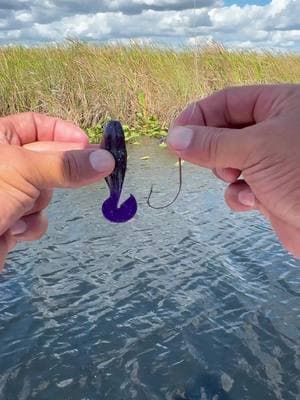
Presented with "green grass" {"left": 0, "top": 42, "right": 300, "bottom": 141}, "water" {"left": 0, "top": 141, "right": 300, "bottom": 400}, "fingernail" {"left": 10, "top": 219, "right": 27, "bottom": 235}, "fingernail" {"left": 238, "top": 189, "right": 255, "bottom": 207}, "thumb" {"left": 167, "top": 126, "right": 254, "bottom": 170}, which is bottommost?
"green grass" {"left": 0, "top": 42, "right": 300, "bottom": 141}

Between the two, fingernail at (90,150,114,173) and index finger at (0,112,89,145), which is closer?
fingernail at (90,150,114,173)

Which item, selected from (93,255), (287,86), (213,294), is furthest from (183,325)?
(287,86)

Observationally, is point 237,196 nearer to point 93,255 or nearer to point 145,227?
point 93,255

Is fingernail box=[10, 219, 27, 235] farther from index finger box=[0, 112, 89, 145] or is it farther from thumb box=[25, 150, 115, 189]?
thumb box=[25, 150, 115, 189]

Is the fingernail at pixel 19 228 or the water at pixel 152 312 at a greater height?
the fingernail at pixel 19 228

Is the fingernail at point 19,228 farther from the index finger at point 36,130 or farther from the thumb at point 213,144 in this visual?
the thumb at point 213,144

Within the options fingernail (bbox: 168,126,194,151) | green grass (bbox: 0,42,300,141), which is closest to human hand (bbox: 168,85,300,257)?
fingernail (bbox: 168,126,194,151)

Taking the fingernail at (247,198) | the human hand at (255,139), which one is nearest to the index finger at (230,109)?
the human hand at (255,139)
